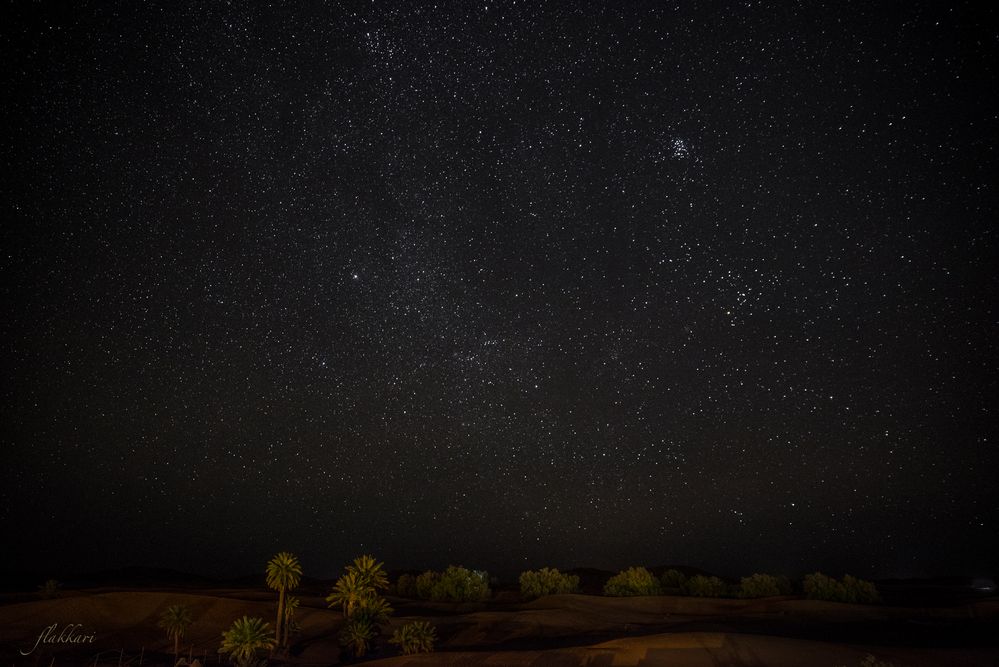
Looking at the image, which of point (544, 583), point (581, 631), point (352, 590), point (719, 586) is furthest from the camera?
point (544, 583)

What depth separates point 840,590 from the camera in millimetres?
56656

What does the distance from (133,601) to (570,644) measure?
35068 millimetres

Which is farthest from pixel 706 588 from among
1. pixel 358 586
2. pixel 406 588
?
pixel 358 586

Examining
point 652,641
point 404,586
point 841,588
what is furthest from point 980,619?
point 404,586

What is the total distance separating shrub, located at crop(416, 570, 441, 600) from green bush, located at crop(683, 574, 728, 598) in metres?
26.8

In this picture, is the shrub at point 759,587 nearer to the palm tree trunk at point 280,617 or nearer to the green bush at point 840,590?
the green bush at point 840,590

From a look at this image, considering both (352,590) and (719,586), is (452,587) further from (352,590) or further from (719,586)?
(719,586)

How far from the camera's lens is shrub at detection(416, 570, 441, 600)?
63125mm

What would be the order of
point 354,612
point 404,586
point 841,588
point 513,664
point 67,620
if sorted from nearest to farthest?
point 513,664
point 354,612
point 67,620
point 841,588
point 404,586

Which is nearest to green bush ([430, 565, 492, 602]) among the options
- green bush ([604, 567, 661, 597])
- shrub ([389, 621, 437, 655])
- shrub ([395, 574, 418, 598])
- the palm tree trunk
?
shrub ([395, 574, 418, 598])

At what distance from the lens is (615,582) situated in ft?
216

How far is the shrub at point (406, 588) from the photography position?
66.3 m

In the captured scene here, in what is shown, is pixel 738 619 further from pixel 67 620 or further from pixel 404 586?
pixel 67 620

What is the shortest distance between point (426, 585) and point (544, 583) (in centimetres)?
1287
